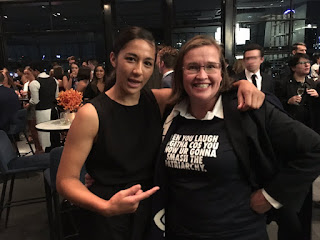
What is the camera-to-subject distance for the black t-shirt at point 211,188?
1.14 m

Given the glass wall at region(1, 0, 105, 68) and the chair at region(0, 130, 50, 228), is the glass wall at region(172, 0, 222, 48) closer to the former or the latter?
the glass wall at region(1, 0, 105, 68)

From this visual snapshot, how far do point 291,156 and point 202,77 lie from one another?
18.8 inches

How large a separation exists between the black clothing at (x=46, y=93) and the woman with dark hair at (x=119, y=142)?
417 centimetres

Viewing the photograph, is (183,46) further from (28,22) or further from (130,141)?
(28,22)

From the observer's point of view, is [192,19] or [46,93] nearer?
Result: [46,93]

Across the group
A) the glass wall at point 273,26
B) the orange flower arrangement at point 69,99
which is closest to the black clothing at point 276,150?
the orange flower arrangement at point 69,99

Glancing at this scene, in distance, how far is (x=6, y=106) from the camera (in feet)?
14.6

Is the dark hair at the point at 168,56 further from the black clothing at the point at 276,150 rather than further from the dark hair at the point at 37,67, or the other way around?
the dark hair at the point at 37,67

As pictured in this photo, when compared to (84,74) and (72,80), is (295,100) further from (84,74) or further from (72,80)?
(72,80)

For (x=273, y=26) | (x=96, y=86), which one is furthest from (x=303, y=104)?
(x=273, y=26)

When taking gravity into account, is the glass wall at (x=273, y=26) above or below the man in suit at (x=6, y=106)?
above

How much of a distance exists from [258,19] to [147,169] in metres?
7.65

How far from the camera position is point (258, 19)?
7777 mm

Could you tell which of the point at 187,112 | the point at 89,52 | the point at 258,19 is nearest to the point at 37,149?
the point at 89,52
